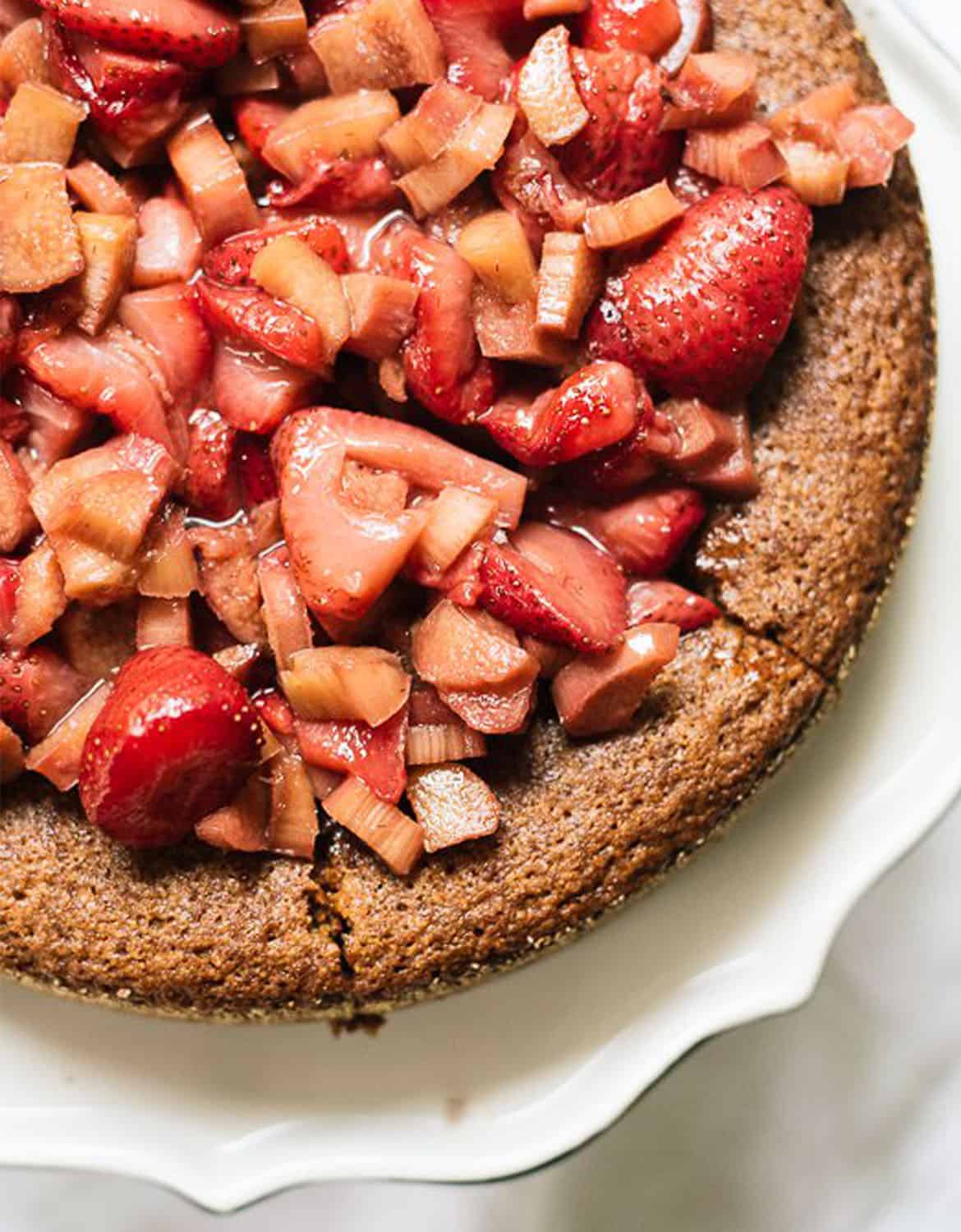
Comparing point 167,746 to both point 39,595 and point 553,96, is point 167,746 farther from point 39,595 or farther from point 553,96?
point 553,96

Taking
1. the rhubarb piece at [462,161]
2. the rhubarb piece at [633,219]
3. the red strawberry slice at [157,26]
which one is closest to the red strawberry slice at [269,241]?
the rhubarb piece at [462,161]

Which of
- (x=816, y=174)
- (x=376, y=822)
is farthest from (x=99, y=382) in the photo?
(x=816, y=174)

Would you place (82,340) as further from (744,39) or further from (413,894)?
(744,39)

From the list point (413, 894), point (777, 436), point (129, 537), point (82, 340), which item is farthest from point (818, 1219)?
point (82, 340)

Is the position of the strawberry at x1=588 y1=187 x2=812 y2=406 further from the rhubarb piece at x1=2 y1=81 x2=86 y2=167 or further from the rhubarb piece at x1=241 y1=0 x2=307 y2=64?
the rhubarb piece at x1=2 y1=81 x2=86 y2=167

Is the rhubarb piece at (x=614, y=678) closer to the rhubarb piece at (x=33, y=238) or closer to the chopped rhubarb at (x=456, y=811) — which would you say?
the chopped rhubarb at (x=456, y=811)
